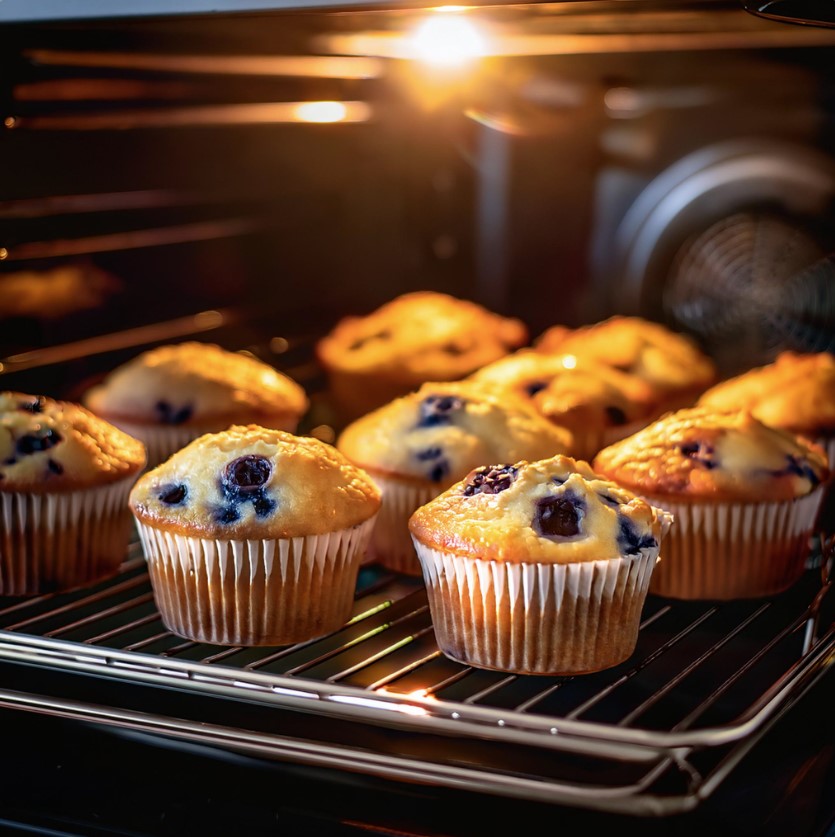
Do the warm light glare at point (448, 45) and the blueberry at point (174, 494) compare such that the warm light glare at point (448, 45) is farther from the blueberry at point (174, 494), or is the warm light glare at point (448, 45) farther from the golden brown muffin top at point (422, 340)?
the blueberry at point (174, 494)

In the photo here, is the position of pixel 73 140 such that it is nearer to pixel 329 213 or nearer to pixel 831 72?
pixel 329 213

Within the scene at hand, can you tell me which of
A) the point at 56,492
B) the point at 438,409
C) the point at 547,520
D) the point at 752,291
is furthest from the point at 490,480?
the point at 752,291

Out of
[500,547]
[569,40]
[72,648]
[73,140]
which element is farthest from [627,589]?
[569,40]

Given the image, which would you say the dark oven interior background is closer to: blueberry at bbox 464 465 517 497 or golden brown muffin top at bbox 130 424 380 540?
golden brown muffin top at bbox 130 424 380 540

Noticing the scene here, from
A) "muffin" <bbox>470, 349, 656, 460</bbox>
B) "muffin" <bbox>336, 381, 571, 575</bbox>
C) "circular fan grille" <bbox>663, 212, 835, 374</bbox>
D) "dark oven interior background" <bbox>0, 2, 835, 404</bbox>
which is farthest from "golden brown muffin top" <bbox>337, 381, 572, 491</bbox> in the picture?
"circular fan grille" <bbox>663, 212, 835, 374</bbox>

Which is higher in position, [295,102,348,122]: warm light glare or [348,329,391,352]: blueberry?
[295,102,348,122]: warm light glare

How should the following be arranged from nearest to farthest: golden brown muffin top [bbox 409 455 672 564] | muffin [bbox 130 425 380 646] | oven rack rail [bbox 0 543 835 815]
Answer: oven rack rail [bbox 0 543 835 815] → golden brown muffin top [bbox 409 455 672 564] → muffin [bbox 130 425 380 646]
